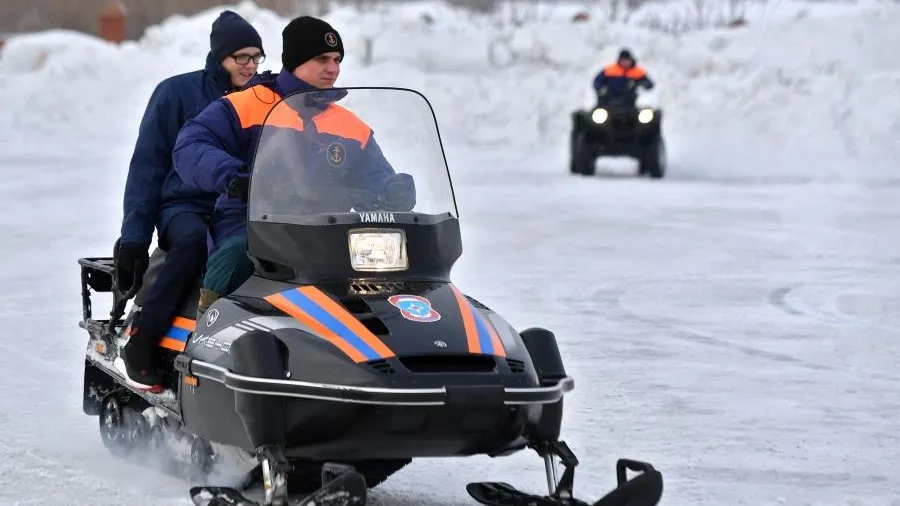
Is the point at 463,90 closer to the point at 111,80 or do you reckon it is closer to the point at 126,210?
the point at 111,80

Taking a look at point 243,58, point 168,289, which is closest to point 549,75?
point 243,58

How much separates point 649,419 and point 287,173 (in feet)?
7.79

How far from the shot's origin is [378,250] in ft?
16.7

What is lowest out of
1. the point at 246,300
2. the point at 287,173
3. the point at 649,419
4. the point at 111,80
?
the point at 111,80

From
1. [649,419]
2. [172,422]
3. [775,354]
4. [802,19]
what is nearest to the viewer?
[172,422]

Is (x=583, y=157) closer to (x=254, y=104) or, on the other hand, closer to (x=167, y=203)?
(x=167, y=203)

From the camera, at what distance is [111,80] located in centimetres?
3212

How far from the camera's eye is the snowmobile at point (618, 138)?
22344 mm

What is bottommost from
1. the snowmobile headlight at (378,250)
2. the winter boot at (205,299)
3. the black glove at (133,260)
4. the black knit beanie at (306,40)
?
the black glove at (133,260)

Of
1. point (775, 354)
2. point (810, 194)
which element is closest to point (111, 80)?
point (810, 194)

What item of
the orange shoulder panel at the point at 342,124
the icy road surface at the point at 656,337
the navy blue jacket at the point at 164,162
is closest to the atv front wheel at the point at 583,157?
the icy road surface at the point at 656,337

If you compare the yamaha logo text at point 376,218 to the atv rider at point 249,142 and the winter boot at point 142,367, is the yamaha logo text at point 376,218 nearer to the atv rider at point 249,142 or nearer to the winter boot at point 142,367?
the atv rider at point 249,142

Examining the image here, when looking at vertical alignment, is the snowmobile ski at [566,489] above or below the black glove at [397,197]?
below

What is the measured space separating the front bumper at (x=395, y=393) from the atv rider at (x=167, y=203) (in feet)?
3.09
